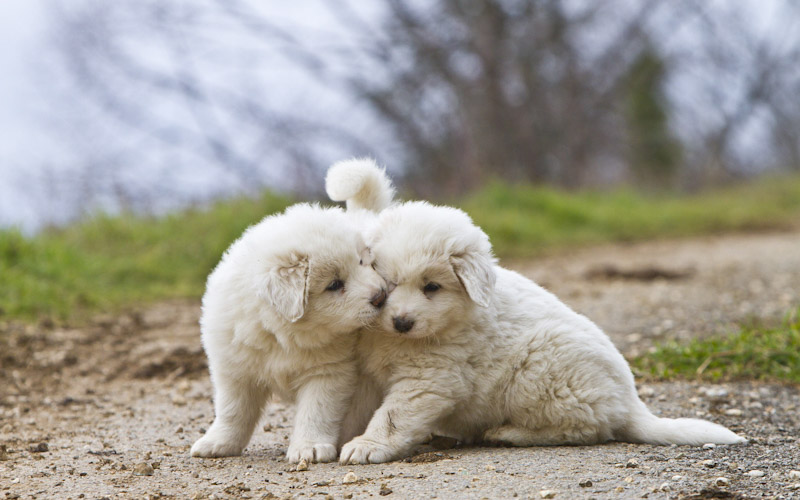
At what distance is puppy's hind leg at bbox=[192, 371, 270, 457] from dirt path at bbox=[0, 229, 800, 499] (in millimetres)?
77

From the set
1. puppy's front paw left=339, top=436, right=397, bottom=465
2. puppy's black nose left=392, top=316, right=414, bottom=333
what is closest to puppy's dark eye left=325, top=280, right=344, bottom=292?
puppy's black nose left=392, top=316, right=414, bottom=333

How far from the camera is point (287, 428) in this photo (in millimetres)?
4055

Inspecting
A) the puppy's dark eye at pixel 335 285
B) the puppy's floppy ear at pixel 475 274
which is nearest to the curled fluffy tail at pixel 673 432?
the puppy's floppy ear at pixel 475 274

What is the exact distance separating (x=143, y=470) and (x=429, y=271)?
1354 millimetres

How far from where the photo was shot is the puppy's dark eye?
3.37 meters

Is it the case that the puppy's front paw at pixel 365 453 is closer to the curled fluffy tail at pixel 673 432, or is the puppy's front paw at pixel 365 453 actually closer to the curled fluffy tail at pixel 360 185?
the curled fluffy tail at pixel 673 432

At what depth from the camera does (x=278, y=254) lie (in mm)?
3309

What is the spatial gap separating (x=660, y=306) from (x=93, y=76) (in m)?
11.6

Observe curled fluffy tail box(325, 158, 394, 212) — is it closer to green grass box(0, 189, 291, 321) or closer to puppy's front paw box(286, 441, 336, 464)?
puppy's front paw box(286, 441, 336, 464)

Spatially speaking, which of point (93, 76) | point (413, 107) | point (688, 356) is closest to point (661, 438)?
point (688, 356)

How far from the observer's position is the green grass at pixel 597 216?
10289 mm

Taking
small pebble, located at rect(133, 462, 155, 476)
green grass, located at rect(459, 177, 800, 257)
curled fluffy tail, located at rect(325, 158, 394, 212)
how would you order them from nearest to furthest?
small pebble, located at rect(133, 462, 155, 476)
curled fluffy tail, located at rect(325, 158, 394, 212)
green grass, located at rect(459, 177, 800, 257)

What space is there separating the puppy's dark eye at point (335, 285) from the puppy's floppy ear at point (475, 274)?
1.54 ft

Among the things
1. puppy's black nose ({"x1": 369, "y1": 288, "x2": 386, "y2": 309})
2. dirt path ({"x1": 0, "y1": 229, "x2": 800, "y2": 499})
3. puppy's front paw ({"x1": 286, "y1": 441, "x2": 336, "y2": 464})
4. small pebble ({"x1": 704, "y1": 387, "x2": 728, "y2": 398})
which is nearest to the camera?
dirt path ({"x1": 0, "y1": 229, "x2": 800, "y2": 499})
